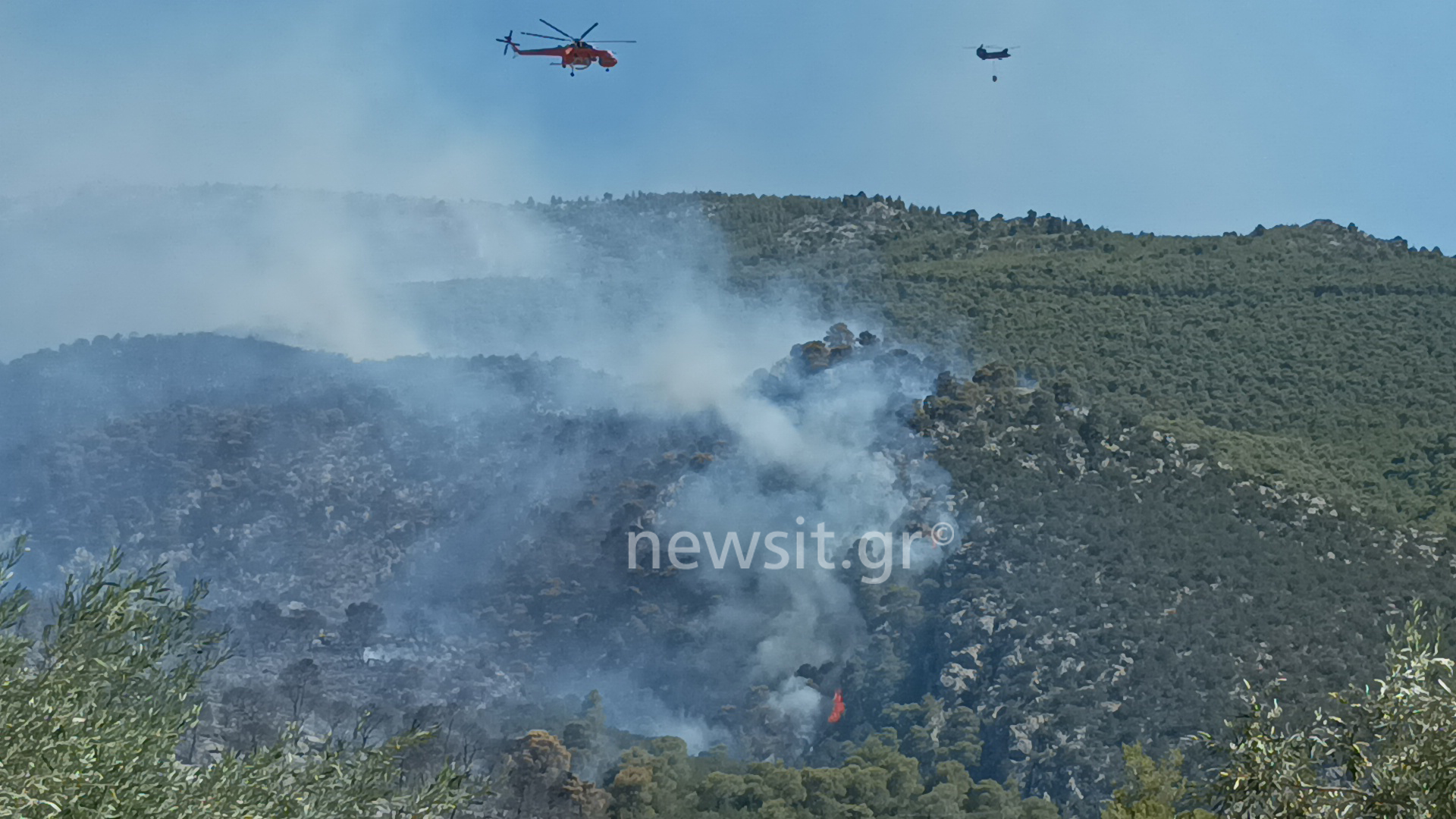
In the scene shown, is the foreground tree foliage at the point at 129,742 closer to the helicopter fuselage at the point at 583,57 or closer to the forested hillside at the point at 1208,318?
the helicopter fuselage at the point at 583,57

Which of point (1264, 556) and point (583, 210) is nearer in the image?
point (1264, 556)

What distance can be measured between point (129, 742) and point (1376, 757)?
14722mm

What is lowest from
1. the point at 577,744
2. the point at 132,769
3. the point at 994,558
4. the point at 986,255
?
the point at 577,744

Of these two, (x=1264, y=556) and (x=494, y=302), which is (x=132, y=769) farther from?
(x=494, y=302)

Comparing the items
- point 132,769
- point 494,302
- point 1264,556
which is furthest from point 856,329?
point 132,769

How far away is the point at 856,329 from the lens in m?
99.4

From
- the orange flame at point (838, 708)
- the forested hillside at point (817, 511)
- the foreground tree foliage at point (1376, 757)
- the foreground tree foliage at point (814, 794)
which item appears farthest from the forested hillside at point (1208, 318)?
the foreground tree foliage at point (1376, 757)

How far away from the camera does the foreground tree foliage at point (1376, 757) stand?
1722cm

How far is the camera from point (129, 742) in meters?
19.0

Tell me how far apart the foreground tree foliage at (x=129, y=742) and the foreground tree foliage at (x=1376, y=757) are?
36.3 feet

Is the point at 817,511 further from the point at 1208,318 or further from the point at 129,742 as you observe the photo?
the point at 129,742

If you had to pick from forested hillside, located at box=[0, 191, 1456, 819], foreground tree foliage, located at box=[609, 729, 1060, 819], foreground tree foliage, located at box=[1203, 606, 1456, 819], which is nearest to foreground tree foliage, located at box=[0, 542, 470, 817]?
foreground tree foliage, located at box=[1203, 606, 1456, 819]

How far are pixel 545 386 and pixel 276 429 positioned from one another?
1538 centimetres

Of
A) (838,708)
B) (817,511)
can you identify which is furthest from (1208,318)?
(838,708)
